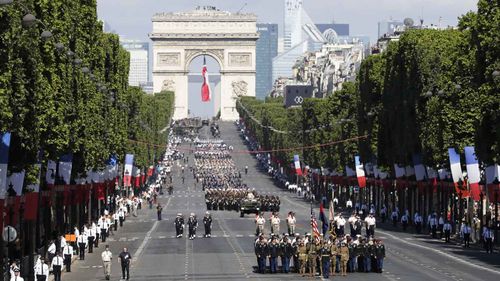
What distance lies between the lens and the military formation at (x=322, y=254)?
70.1 meters

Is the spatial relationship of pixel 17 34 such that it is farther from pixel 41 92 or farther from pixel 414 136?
pixel 414 136

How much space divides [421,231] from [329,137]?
66154 mm

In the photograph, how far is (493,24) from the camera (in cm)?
8700

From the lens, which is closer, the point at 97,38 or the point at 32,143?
the point at 32,143

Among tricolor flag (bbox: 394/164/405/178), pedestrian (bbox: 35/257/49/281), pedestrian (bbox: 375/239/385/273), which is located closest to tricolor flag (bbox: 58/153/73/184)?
pedestrian (bbox: 375/239/385/273)

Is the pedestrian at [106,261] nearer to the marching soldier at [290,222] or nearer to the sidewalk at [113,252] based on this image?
the sidewalk at [113,252]

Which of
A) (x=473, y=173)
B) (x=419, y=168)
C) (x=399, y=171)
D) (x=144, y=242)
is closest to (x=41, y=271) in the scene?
(x=473, y=173)

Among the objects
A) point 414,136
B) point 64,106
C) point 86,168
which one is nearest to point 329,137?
point 414,136

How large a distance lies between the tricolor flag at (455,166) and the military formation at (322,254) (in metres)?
23.2

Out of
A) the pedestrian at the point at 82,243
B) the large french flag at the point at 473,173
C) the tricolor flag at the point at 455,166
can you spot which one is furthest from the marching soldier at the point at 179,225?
the large french flag at the point at 473,173

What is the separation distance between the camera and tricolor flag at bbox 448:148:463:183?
9544 centimetres

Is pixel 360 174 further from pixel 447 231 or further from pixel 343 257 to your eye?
pixel 343 257

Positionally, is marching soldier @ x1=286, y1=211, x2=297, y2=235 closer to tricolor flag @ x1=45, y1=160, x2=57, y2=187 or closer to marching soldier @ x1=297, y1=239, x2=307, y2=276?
tricolor flag @ x1=45, y1=160, x2=57, y2=187

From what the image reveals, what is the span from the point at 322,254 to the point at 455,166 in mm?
26919
